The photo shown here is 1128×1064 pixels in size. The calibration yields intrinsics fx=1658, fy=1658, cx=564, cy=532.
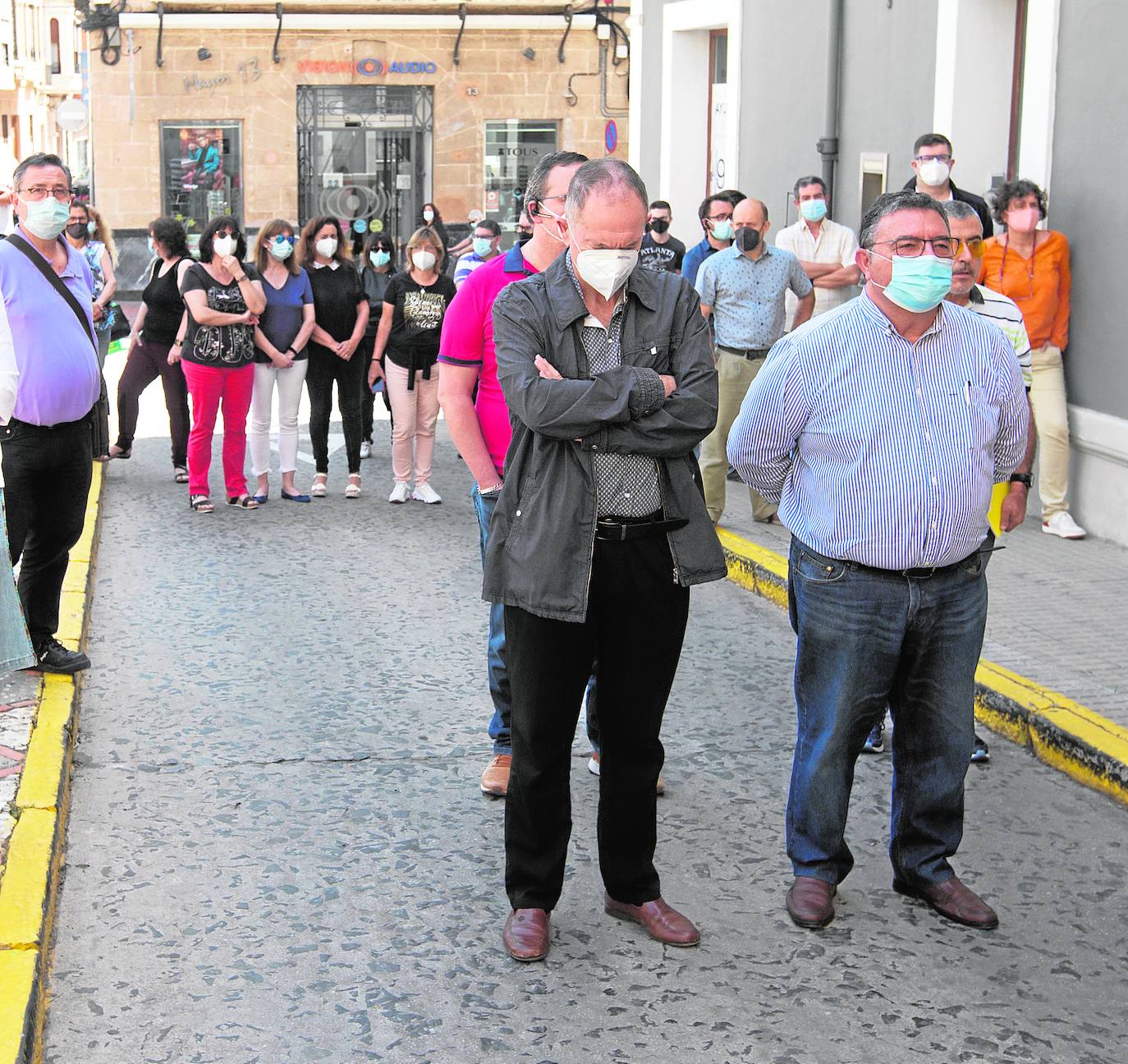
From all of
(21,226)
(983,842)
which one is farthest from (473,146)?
(983,842)

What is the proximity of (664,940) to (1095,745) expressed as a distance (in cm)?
211

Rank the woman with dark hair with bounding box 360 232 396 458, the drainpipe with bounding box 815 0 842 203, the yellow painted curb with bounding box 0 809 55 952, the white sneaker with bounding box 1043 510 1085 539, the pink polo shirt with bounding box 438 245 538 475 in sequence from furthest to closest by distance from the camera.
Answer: the drainpipe with bounding box 815 0 842 203 < the woman with dark hair with bounding box 360 232 396 458 < the white sneaker with bounding box 1043 510 1085 539 < the pink polo shirt with bounding box 438 245 538 475 < the yellow painted curb with bounding box 0 809 55 952

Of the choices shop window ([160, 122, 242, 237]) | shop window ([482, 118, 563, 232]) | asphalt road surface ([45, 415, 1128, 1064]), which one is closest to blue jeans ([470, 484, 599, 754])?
asphalt road surface ([45, 415, 1128, 1064])

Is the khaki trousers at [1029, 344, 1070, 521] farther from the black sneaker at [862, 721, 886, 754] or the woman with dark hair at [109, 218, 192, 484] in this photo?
the woman with dark hair at [109, 218, 192, 484]

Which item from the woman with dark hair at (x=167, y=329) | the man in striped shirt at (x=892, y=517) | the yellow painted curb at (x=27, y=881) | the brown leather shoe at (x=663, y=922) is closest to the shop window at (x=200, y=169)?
the woman with dark hair at (x=167, y=329)

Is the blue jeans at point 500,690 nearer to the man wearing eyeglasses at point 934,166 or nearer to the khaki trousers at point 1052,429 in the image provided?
the khaki trousers at point 1052,429

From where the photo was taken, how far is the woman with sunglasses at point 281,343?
10.9 m

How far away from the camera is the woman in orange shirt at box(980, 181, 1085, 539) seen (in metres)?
9.45

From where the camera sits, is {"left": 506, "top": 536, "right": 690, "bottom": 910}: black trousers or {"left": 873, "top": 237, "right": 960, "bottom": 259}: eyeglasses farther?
{"left": 873, "top": 237, "right": 960, "bottom": 259}: eyeglasses

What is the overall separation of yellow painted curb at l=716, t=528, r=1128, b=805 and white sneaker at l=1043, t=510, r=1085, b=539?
9.17 feet

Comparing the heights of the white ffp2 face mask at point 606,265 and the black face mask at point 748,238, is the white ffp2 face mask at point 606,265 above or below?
below

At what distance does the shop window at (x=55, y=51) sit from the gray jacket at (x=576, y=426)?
55800mm

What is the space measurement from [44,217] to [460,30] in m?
23.2

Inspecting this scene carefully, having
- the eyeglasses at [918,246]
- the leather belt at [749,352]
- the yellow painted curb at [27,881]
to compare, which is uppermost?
the eyeglasses at [918,246]
